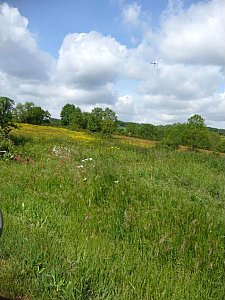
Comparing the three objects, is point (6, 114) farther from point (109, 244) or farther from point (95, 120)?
point (95, 120)

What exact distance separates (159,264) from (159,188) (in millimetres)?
2611

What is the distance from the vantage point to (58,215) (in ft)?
15.4

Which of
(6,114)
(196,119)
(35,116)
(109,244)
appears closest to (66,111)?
(35,116)

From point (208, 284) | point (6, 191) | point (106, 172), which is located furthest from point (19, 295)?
point (106, 172)

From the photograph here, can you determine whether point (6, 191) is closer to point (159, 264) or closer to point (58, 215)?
point (58, 215)

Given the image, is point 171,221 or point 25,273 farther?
point 171,221

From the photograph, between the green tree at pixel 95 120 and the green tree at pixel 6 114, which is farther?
the green tree at pixel 95 120

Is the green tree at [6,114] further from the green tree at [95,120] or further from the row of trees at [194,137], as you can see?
the green tree at [95,120]

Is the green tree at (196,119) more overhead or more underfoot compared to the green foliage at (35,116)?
more overhead

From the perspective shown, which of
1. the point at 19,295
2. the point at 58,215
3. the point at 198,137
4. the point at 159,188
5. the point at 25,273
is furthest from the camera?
the point at 198,137

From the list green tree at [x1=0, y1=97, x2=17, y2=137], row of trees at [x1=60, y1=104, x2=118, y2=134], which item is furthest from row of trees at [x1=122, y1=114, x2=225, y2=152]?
Result: green tree at [x1=0, y1=97, x2=17, y2=137]

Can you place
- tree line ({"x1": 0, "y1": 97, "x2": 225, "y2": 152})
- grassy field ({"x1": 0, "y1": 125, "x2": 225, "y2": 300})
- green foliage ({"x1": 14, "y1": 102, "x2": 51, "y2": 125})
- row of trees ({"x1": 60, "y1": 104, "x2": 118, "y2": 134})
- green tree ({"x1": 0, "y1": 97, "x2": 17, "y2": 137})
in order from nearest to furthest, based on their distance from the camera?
1. grassy field ({"x1": 0, "y1": 125, "x2": 225, "y2": 300})
2. green tree ({"x1": 0, "y1": 97, "x2": 17, "y2": 137})
3. tree line ({"x1": 0, "y1": 97, "x2": 225, "y2": 152})
4. green foliage ({"x1": 14, "y1": 102, "x2": 51, "y2": 125})
5. row of trees ({"x1": 60, "y1": 104, "x2": 118, "y2": 134})

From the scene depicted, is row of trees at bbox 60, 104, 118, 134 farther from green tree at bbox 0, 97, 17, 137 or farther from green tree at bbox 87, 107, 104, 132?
green tree at bbox 0, 97, 17, 137

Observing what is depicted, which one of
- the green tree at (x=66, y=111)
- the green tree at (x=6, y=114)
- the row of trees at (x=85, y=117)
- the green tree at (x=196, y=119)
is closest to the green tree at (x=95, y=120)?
the row of trees at (x=85, y=117)
